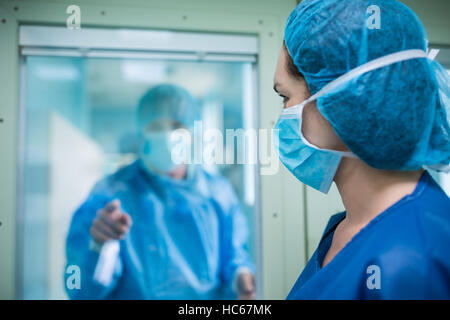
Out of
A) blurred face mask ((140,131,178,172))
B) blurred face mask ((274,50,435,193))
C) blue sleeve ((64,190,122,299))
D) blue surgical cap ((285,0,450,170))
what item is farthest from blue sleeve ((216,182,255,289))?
blue surgical cap ((285,0,450,170))

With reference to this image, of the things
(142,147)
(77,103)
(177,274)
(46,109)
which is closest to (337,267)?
(177,274)

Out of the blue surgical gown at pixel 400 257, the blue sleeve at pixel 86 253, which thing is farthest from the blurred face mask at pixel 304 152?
the blue sleeve at pixel 86 253

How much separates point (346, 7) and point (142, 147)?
3.58 ft

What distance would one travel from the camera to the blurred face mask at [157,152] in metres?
1.37

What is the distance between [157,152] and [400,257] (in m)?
1.08

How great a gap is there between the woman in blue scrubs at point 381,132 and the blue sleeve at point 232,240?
2.81 ft

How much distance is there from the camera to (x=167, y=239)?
136 cm

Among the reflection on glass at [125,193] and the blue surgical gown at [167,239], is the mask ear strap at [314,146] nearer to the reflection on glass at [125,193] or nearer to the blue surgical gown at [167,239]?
the reflection on glass at [125,193]

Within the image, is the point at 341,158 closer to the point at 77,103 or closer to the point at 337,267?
the point at 337,267

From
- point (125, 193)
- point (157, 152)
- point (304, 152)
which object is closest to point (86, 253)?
point (125, 193)

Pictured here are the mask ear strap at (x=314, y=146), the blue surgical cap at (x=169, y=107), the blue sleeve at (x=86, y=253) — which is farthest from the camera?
the blue surgical cap at (x=169, y=107)

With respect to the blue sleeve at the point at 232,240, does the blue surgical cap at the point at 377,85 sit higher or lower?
higher

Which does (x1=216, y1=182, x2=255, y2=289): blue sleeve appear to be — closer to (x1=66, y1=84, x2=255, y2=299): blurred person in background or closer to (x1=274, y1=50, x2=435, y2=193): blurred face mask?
(x1=66, y1=84, x2=255, y2=299): blurred person in background

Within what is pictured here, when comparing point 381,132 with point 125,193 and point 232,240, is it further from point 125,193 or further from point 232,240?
point 125,193
